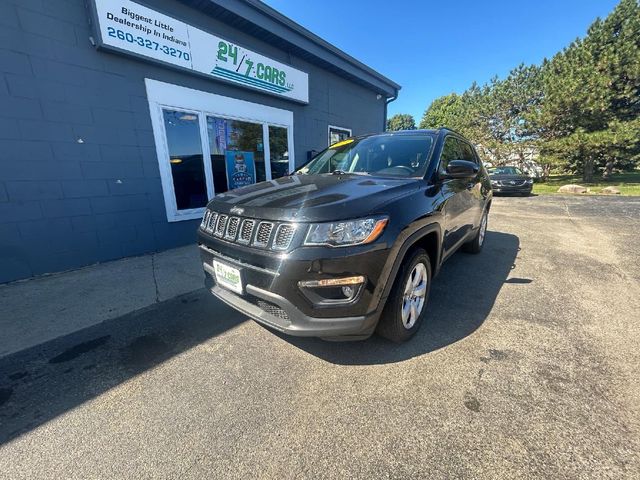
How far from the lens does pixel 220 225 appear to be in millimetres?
2467

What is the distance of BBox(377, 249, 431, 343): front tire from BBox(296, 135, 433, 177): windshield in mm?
833

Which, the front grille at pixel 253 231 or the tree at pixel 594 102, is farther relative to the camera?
the tree at pixel 594 102

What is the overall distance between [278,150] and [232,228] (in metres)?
5.50

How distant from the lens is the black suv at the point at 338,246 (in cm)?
191

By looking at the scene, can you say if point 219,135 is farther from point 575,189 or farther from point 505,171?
point 575,189

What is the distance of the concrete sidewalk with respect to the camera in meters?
2.86

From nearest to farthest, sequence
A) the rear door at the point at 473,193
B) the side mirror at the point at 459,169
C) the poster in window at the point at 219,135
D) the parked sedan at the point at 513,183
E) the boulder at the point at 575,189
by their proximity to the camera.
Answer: the side mirror at the point at 459,169
the rear door at the point at 473,193
the poster in window at the point at 219,135
the parked sedan at the point at 513,183
the boulder at the point at 575,189

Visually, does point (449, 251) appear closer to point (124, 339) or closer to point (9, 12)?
point (124, 339)

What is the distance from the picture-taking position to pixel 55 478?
149 centimetres

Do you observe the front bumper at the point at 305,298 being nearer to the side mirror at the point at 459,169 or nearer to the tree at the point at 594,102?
the side mirror at the point at 459,169

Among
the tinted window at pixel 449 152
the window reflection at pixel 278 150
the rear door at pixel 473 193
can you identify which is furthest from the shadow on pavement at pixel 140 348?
the window reflection at pixel 278 150

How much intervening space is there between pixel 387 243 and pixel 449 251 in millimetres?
1567

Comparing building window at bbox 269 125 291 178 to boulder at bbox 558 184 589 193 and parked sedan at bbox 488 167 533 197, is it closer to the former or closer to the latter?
parked sedan at bbox 488 167 533 197

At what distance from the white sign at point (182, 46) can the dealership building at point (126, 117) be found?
0.02 meters
